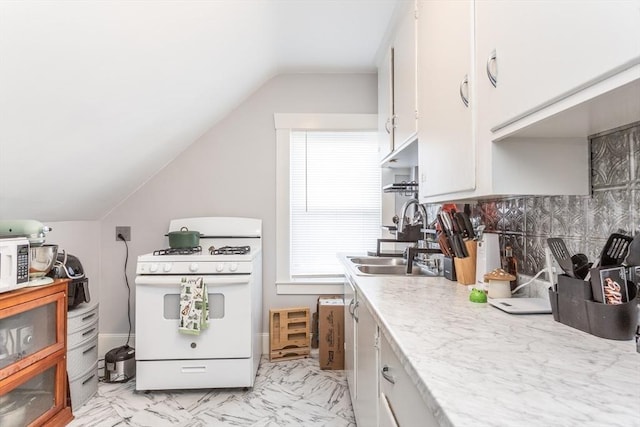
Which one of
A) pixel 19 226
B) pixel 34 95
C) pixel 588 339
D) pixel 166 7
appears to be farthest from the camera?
pixel 19 226

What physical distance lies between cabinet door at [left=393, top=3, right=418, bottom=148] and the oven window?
5.03ft

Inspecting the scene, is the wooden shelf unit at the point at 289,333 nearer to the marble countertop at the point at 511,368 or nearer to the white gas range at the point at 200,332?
the white gas range at the point at 200,332

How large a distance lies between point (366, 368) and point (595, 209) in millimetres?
1024

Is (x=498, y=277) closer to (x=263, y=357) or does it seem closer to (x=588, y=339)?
(x=588, y=339)

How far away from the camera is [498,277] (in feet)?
4.41

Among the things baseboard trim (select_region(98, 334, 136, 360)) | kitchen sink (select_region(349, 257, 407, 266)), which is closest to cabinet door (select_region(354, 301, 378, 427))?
kitchen sink (select_region(349, 257, 407, 266))

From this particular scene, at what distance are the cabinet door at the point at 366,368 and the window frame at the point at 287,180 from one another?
4.59 feet

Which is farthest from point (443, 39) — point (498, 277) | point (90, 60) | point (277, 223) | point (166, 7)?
point (277, 223)

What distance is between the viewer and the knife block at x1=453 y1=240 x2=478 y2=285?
163cm

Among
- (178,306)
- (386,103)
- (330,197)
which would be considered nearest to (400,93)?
(386,103)

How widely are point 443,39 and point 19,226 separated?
2164 mm

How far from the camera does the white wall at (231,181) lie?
3264mm

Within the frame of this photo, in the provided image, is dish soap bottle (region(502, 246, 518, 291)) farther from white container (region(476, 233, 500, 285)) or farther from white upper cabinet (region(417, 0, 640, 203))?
white upper cabinet (region(417, 0, 640, 203))

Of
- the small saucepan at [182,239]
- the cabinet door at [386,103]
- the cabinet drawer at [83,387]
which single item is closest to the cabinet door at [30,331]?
the cabinet drawer at [83,387]
